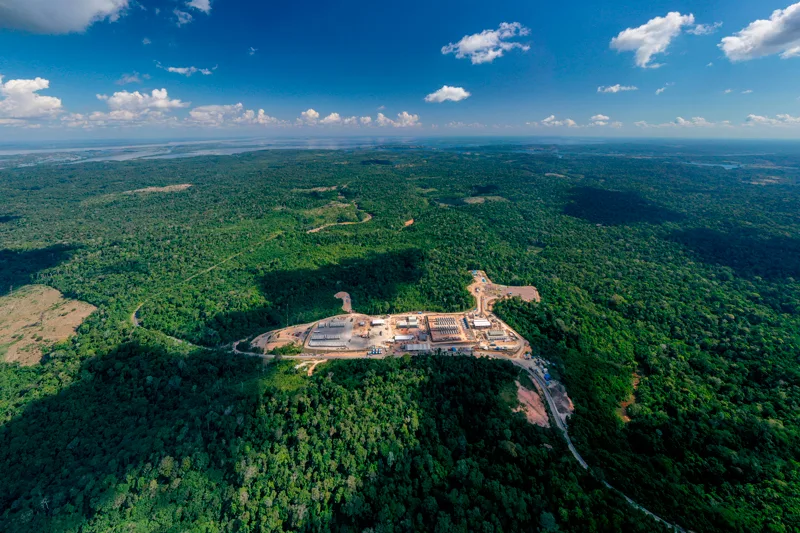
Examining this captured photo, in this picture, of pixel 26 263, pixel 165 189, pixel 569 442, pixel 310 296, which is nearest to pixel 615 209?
pixel 569 442

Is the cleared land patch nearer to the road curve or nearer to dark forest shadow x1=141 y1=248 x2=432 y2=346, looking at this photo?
dark forest shadow x1=141 y1=248 x2=432 y2=346

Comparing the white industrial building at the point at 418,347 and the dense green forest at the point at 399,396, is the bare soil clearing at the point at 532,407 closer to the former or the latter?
the dense green forest at the point at 399,396

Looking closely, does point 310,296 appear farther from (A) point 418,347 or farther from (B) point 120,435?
(B) point 120,435

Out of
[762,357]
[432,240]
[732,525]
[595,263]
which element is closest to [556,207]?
[595,263]

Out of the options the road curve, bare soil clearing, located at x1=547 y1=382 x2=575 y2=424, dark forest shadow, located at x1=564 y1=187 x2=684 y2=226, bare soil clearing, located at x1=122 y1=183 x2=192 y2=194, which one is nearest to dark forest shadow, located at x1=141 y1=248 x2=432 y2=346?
the road curve

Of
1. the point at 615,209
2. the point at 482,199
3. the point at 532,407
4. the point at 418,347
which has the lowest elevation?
the point at 532,407

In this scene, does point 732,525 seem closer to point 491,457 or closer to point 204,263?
point 491,457
